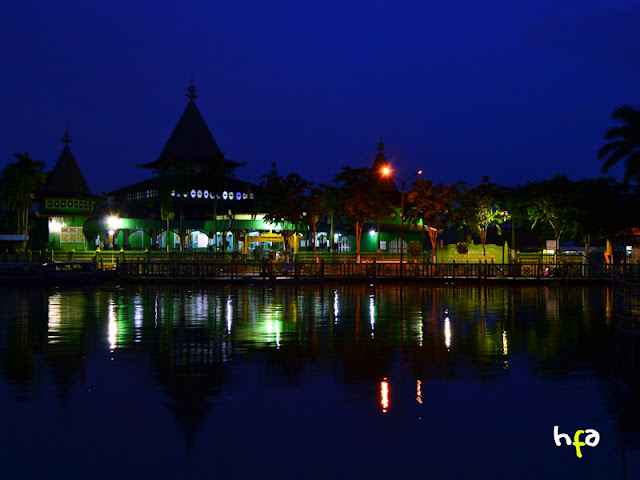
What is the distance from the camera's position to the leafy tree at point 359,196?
57.4 meters

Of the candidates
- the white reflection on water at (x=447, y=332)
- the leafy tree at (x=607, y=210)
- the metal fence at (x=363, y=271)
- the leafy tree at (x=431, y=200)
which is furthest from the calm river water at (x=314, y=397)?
the leafy tree at (x=431, y=200)

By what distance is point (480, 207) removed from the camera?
60531 mm

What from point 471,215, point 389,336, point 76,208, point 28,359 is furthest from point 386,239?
point 28,359

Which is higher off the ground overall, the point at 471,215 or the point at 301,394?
the point at 471,215

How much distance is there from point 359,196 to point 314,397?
47.0m

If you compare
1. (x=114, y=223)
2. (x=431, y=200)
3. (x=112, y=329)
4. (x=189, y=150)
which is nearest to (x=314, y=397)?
(x=112, y=329)

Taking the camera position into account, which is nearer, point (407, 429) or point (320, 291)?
point (407, 429)

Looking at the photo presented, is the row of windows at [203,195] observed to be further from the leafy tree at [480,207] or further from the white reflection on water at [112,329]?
the white reflection on water at [112,329]

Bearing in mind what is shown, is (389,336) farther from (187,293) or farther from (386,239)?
(386,239)

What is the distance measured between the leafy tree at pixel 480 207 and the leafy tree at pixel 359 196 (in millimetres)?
7697

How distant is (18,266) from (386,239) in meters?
36.0

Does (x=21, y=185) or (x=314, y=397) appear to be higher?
(x=21, y=185)

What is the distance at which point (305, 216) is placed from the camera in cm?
6162

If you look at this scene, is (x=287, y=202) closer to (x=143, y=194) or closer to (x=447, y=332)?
(x=143, y=194)
